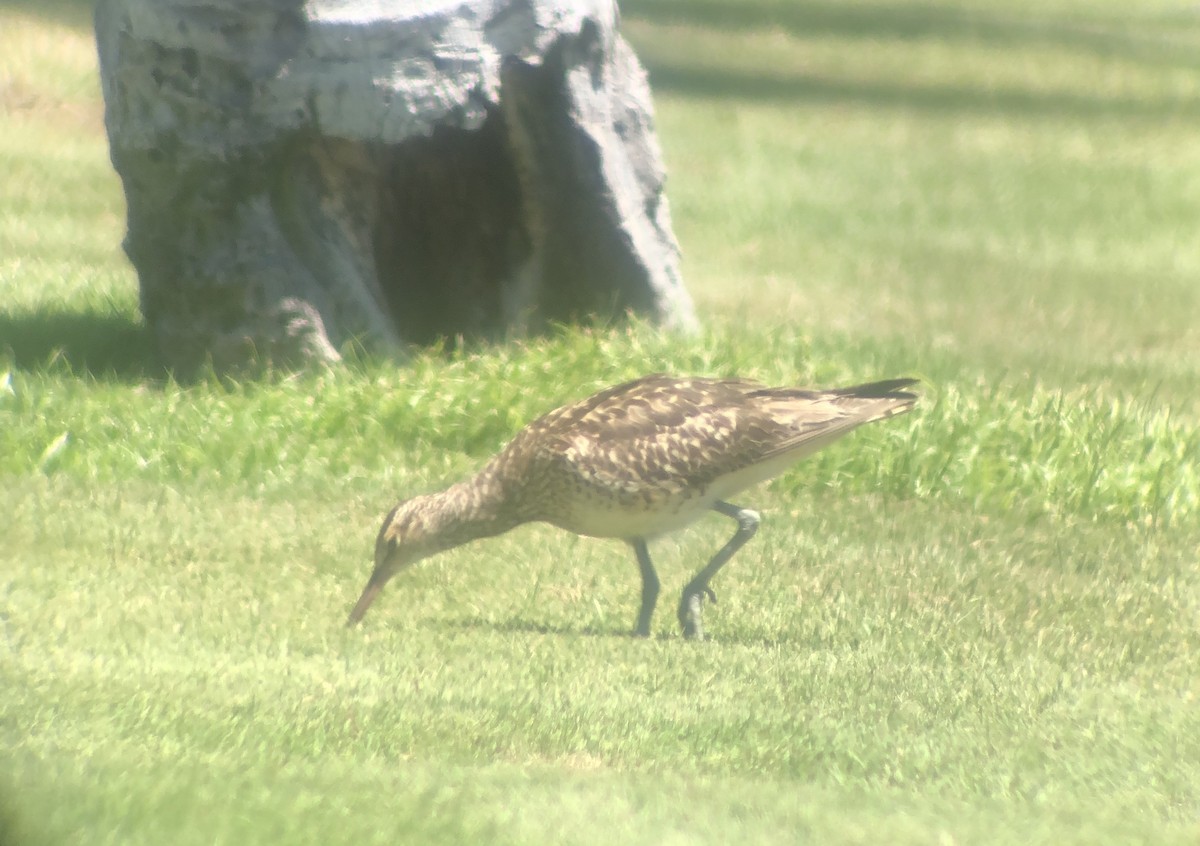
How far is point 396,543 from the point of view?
6.98 meters

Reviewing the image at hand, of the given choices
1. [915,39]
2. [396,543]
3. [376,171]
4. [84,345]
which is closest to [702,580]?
[396,543]

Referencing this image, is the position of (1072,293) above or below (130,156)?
below

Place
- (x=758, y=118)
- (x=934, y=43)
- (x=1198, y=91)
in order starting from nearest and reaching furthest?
(x=758, y=118)
(x=1198, y=91)
(x=934, y=43)

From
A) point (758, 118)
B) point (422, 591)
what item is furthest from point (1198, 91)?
point (422, 591)

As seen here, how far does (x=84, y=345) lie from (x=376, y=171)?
197 cm

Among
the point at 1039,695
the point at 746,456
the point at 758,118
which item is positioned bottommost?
the point at 758,118

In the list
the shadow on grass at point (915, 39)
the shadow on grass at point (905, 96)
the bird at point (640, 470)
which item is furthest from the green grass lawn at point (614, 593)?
the shadow on grass at point (915, 39)

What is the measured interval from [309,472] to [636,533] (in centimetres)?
248

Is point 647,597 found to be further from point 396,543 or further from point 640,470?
point 396,543

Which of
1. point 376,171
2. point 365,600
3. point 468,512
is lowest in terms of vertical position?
point 365,600

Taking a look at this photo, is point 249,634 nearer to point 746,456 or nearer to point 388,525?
point 388,525

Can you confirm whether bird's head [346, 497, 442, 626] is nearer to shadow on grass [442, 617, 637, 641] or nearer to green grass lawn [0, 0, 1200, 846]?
green grass lawn [0, 0, 1200, 846]

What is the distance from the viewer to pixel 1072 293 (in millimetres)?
15781

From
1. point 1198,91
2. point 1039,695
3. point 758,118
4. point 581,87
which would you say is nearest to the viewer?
point 1039,695
